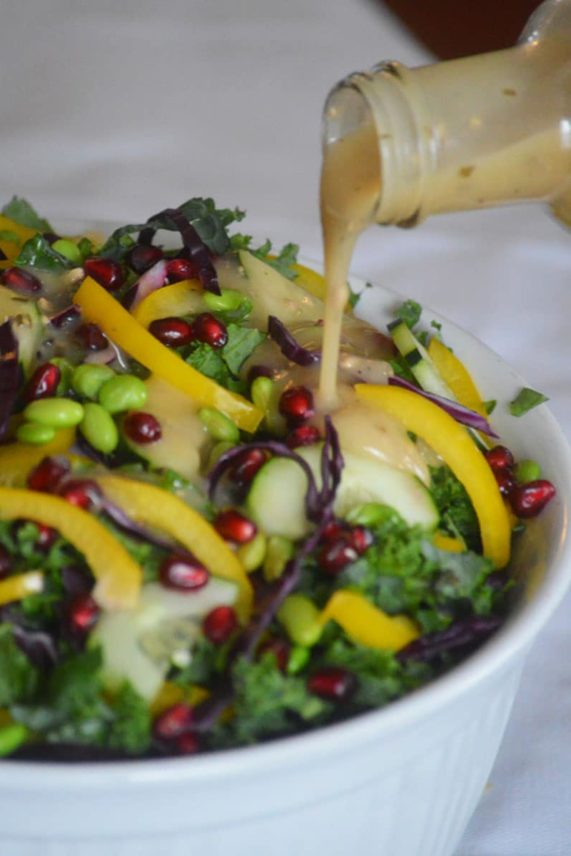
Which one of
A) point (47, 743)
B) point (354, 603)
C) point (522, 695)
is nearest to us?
point (47, 743)

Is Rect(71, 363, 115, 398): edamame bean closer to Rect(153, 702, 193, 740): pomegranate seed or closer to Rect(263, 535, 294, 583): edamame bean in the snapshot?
Rect(263, 535, 294, 583): edamame bean

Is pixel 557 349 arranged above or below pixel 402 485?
below

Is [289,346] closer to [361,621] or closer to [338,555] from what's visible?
[338,555]

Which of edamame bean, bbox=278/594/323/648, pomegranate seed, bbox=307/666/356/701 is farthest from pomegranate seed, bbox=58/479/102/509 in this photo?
pomegranate seed, bbox=307/666/356/701

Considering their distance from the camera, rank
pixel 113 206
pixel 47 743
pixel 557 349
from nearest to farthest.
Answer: pixel 47 743 → pixel 557 349 → pixel 113 206

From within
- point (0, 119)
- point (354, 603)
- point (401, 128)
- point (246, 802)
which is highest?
point (401, 128)

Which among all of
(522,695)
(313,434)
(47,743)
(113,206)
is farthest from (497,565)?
(113,206)

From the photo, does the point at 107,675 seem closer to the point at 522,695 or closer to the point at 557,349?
the point at 522,695
